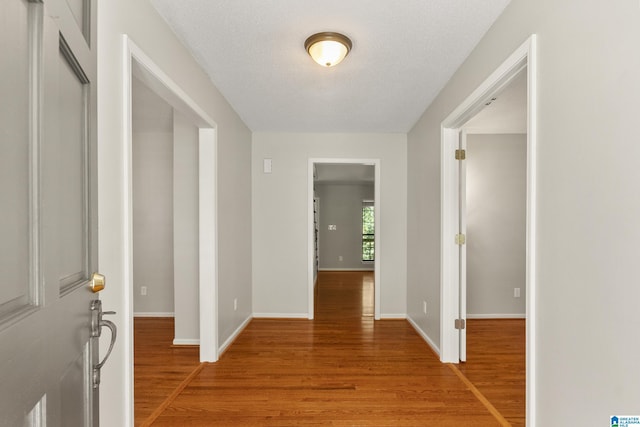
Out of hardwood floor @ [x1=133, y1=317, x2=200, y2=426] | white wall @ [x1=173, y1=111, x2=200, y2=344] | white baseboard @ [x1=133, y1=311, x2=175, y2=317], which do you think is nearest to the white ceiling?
white wall @ [x1=173, y1=111, x2=200, y2=344]

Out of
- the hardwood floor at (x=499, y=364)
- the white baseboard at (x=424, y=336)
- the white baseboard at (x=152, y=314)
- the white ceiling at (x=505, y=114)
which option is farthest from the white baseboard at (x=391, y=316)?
the white baseboard at (x=152, y=314)

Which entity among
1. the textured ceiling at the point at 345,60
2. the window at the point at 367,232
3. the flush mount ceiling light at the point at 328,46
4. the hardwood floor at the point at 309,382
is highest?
the textured ceiling at the point at 345,60

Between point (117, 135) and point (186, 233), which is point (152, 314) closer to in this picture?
point (186, 233)

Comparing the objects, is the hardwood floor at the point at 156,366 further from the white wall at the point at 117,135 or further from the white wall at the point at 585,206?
the white wall at the point at 585,206

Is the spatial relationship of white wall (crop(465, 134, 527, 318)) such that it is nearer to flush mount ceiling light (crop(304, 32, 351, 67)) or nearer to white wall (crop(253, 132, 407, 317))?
white wall (crop(253, 132, 407, 317))

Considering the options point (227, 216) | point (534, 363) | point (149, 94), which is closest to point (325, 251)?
point (227, 216)

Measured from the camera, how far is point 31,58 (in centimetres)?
59

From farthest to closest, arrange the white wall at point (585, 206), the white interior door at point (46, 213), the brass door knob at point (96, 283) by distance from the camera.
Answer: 1. the white wall at point (585, 206)
2. the brass door knob at point (96, 283)
3. the white interior door at point (46, 213)

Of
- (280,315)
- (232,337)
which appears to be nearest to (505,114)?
(280,315)

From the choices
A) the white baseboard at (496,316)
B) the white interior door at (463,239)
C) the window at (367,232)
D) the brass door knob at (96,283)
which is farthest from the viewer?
the window at (367,232)

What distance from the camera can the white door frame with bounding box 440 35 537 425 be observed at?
1515mm

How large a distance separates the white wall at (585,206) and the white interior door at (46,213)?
1.58 metres

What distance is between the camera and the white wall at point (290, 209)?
4.12m

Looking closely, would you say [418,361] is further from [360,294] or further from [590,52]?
[360,294]
